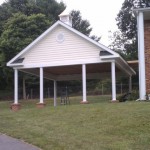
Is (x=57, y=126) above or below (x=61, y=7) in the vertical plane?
below

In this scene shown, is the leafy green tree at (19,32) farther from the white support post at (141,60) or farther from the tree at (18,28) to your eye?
the white support post at (141,60)

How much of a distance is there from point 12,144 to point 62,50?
487 inches

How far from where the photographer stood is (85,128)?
1411 centimetres

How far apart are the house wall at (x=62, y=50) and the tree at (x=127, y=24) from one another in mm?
28403

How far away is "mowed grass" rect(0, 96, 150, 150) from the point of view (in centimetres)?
1178

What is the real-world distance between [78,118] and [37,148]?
4614 millimetres

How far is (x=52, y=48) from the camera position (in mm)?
24500

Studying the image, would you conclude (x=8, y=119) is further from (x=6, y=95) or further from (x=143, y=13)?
(x=6, y=95)

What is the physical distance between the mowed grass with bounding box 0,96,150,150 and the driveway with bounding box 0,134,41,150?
0.75 feet

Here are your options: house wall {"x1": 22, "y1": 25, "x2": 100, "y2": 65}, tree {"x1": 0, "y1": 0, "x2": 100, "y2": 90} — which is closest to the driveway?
house wall {"x1": 22, "y1": 25, "x2": 100, "y2": 65}

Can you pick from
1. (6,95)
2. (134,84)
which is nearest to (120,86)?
(134,84)

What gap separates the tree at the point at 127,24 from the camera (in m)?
52.7

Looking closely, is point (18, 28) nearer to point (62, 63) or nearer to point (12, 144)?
point (62, 63)

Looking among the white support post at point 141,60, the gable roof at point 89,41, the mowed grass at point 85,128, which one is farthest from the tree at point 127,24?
the mowed grass at point 85,128
